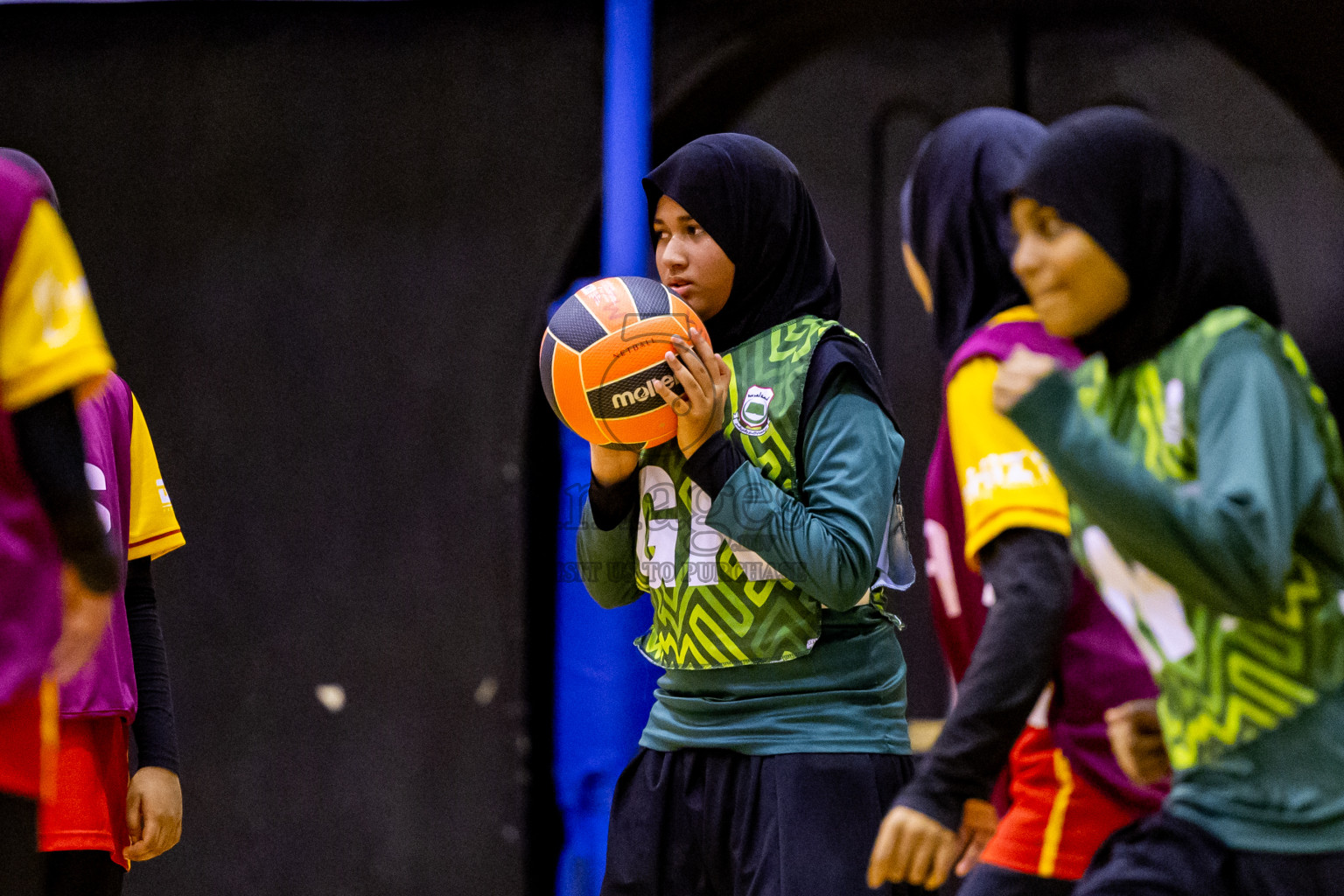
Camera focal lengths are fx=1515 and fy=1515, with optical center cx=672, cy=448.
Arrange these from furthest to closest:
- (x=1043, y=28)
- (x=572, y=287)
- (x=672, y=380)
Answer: (x=572, y=287), (x=1043, y=28), (x=672, y=380)

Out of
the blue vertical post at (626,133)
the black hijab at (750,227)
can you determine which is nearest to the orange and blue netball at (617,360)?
the black hijab at (750,227)

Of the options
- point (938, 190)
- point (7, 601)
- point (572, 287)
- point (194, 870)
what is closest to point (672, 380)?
point (938, 190)

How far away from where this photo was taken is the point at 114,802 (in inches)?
104

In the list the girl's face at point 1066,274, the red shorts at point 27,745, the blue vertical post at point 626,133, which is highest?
the blue vertical post at point 626,133

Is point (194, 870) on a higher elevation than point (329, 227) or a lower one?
lower

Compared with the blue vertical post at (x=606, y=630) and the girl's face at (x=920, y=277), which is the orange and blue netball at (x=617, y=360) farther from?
the blue vertical post at (x=606, y=630)

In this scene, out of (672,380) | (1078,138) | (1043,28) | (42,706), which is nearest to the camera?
(1078,138)

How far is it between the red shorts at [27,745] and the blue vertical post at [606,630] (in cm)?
229

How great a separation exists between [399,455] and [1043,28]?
228cm

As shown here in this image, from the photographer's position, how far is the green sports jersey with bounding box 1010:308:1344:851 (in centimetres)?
160

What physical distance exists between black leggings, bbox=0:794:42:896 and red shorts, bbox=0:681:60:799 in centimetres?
2

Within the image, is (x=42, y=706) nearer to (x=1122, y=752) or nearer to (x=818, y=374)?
(x=818, y=374)

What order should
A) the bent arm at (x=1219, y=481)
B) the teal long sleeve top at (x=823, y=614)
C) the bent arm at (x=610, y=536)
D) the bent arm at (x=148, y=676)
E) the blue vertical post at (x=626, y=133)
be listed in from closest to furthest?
1. the bent arm at (x=1219, y=481)
2. the teal long sleeve top at (x=823, y=614)
3. the bent arm at (x=610, y=536)
4. the bent arm at (x=148, y=676)
5. the blue vertical post at (x=626, y=133)

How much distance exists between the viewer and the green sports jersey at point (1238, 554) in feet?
5.25
